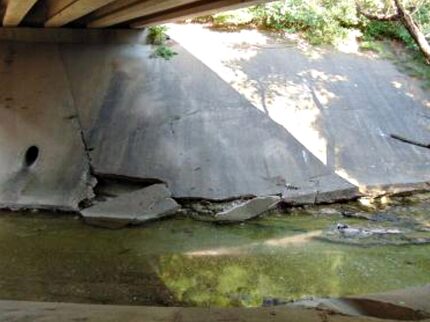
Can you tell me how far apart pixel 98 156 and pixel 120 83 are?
1988 millimetres

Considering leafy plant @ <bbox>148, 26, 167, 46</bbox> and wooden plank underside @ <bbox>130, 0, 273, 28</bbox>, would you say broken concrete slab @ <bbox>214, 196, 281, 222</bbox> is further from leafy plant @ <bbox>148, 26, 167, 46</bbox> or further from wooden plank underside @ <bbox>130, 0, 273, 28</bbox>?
leafy plant @ <bbox>148, 26, 167, 46</bbox>

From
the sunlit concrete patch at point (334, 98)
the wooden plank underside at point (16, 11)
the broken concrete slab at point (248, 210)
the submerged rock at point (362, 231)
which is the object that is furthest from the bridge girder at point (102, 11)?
the submerged rock at point (362, 231)

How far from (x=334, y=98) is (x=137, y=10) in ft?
15.2

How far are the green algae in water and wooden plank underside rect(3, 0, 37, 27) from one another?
10.8 feet

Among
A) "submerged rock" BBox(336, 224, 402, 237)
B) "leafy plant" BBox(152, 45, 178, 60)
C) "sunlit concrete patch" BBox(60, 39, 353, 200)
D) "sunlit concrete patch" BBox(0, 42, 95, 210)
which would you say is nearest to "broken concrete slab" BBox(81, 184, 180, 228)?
"sunlit concrete patch" BBox(60, 39, 353, 200)

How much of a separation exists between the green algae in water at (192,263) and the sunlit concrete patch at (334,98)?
1.97 metres

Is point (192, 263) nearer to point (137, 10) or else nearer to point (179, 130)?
point (179, 130)

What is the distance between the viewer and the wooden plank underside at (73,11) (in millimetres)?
8734

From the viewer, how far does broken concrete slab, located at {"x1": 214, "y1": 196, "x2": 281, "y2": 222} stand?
9531 millimetres

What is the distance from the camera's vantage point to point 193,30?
13.6m

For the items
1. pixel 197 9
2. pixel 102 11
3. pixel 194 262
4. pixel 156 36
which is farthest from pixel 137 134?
pixel 194 262

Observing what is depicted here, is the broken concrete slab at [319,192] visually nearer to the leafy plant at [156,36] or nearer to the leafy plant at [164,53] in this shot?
the leafy plant at [164,53]

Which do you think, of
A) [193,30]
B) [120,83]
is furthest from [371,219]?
[193,30]

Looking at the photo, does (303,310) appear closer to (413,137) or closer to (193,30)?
(413,137)
